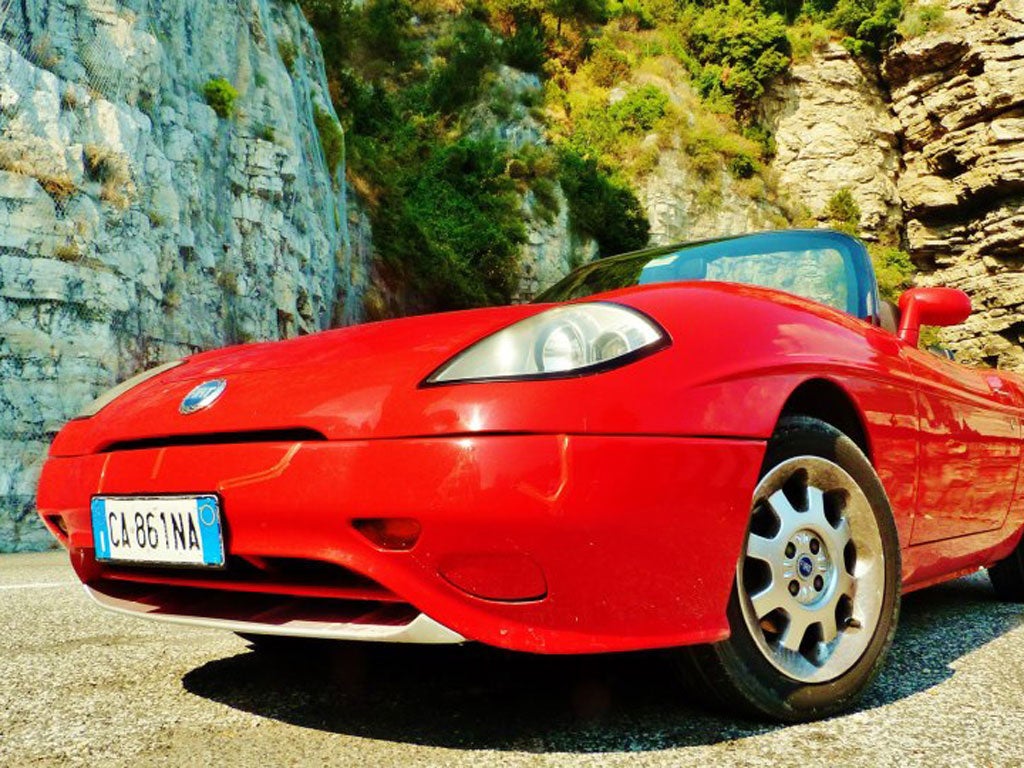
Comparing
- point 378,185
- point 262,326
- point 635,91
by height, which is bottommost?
point 262,326

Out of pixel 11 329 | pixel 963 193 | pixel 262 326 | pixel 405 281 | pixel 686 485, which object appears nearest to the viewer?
pixel 686 485

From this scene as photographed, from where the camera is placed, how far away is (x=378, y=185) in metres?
17.9

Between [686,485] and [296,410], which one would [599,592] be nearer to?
[686,485]

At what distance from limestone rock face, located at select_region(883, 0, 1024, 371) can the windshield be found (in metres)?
25.6

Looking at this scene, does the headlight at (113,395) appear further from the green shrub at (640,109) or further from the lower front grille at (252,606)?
the green shrub at (640,109)

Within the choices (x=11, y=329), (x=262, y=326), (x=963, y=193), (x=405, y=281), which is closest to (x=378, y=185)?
(x=405, y=281)

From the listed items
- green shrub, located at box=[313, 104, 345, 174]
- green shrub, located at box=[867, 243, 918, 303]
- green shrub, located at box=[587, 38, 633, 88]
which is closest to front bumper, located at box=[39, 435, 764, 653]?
green shrub, located at box=[313, 104, 345, 174]

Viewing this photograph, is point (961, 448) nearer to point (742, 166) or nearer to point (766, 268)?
point (766, 268)

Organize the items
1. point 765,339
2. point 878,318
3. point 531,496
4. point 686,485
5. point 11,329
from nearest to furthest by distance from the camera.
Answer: point 531,496 < point 686,485 < point 765,339 < point 878,318 < point 11,329

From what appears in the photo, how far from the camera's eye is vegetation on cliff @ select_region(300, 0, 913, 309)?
18.9m

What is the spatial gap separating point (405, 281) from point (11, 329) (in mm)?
10672

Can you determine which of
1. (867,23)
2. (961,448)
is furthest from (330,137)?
(867,23)

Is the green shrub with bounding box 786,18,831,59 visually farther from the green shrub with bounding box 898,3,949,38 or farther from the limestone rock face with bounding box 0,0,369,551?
the limestone rock face with bounding box 0,0,369,551

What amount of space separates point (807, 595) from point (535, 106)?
84.4 ft
